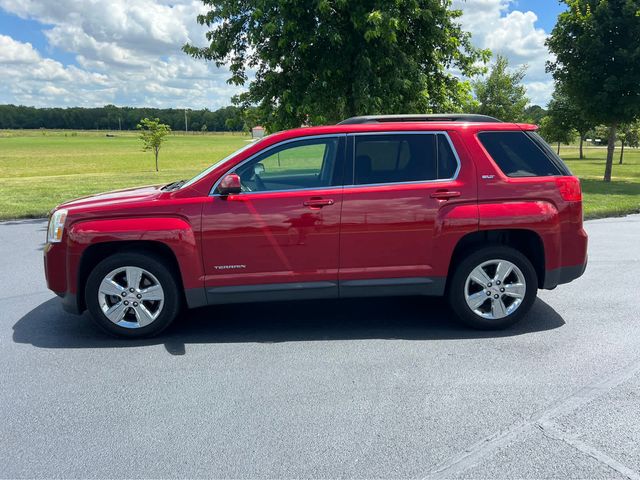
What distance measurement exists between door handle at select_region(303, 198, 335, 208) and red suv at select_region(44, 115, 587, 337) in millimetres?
12

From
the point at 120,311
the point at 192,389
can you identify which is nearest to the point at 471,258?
the point at 192,389

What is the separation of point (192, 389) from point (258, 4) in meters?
7.65

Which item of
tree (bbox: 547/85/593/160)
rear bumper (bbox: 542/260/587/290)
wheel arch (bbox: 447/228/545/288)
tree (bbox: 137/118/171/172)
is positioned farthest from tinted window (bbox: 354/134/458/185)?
tree (bbox: 137/118/171/172)

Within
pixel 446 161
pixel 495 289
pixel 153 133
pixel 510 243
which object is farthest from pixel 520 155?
pixel 153 133

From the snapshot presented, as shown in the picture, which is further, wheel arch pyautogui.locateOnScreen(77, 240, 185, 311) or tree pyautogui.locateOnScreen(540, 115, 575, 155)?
tree pyautogui.locateOnScreen(540, 115, 575, 155)

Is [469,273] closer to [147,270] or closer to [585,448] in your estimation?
[585,448]

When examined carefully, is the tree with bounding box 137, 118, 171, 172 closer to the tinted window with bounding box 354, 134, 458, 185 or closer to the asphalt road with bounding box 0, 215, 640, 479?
the asphalt road with bounding box 0, 215, 640, 479

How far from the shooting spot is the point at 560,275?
16.0 ft

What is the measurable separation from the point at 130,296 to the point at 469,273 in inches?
115

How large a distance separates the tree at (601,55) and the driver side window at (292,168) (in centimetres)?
1822

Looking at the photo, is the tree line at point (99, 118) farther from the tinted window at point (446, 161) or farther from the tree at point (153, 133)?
the tinted window at point (446, 161)

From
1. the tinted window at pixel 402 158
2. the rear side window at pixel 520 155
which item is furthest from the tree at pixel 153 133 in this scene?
the rear side window at pixel 520 155

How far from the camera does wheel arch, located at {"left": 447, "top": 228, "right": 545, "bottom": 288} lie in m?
4.84

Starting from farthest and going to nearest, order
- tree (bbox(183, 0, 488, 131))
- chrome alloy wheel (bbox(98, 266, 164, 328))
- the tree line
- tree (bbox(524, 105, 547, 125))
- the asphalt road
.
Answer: the tree line < tree (bbox(524, 105, 547, 125)) < tree (bbox(183, 0, 488, 131)) < chrome alloy wheel (bbox(98, 266, 164, 328)) < the asphalt road
